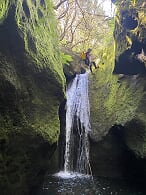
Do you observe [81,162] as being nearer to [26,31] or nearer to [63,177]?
[63,177]

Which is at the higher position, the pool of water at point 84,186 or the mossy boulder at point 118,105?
the mossy boulder at point 118,105

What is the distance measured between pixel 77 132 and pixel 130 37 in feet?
14.3

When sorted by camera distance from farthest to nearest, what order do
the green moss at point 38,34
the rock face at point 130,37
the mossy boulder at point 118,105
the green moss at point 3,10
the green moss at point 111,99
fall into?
the green moss at point 111,99, the rock face at point 130,37, the mossy boulder at point 118,105, the green moss at point 38,34, the green moss at point 3,10

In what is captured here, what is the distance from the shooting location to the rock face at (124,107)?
30.8ft

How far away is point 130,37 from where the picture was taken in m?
10.7

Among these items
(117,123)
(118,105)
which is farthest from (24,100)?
(118,105)

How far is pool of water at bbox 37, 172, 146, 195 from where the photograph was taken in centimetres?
821

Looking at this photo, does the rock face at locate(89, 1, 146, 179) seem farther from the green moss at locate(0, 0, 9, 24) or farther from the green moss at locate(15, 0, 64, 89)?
the green moss at locate(0, 0, 9, 24)

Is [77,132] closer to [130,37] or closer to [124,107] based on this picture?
[124,107]

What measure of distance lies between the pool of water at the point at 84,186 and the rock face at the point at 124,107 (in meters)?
0.74

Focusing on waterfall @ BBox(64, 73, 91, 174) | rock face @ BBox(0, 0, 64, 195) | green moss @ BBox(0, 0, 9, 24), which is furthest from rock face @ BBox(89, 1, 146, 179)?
green moss @ BBox(0, 0, 9, 24)

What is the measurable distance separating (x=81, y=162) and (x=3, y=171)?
5.80 m

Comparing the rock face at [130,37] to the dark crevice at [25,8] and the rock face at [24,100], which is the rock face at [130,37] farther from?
the rock face at [24,100]

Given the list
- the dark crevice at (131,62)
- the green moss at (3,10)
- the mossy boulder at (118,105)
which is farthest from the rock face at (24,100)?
the dark crevice at (131,62)
